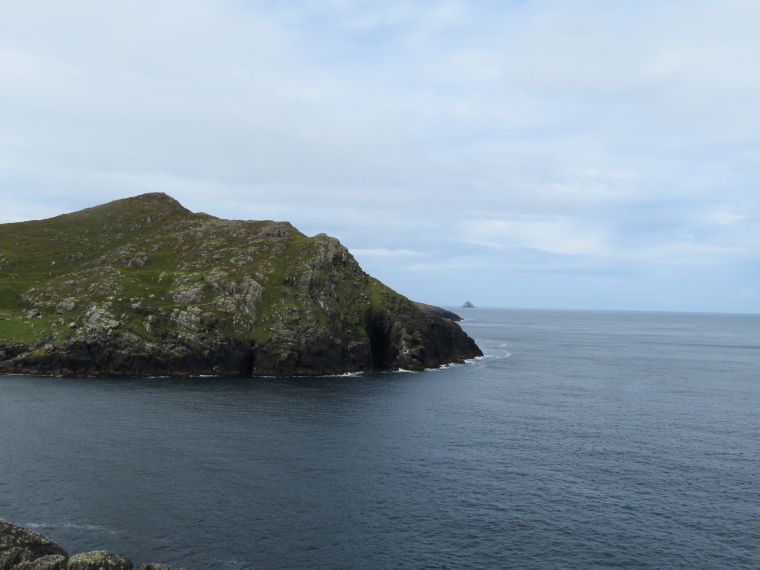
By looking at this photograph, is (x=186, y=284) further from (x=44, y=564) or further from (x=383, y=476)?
(x=44, y=564)

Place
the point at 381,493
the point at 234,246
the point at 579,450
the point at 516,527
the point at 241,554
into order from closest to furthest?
the point at 241,554 < the point at 516,527 < the point at 381,493 < the point at 579,450 < the point at 234,246

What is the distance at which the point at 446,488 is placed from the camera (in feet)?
191

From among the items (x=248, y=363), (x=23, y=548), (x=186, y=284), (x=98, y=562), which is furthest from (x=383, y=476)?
(x=186, y=284)

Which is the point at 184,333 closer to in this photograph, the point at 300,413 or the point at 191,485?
the point at 300,413

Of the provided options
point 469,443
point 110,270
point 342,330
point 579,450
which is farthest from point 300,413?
point 110,270

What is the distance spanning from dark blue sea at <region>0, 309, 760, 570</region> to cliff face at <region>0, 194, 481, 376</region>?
64.3 feet

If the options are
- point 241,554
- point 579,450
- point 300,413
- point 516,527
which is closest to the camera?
point 241,554

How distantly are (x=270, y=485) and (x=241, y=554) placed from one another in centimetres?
1480

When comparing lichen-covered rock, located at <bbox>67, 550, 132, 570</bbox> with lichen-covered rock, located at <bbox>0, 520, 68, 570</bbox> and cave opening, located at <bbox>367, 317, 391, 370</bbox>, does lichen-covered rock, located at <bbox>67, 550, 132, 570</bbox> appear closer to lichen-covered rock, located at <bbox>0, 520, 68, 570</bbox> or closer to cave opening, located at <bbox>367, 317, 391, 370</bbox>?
lichen-covered rock, located at <bbox>0, 520, 68, 570</bbox>

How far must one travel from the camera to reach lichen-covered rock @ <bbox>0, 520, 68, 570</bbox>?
1485 inches

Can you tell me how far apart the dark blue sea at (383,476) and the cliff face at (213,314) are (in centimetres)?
1960

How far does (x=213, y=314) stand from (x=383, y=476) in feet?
320

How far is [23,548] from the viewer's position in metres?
38.6

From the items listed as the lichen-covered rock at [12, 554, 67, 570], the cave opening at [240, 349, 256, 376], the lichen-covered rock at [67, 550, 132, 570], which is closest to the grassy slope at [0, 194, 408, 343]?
the cave opening at [240, 349, 256, 376]
